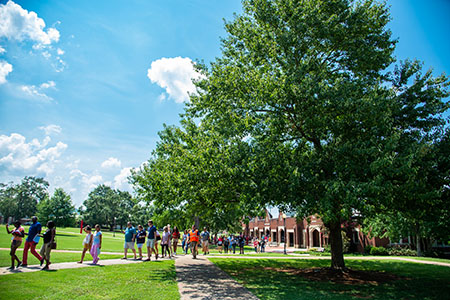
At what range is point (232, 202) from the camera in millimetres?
13781

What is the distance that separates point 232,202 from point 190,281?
14.3ft

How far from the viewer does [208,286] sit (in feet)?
31.7

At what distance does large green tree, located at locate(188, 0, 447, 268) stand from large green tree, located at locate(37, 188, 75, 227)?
4794 cm

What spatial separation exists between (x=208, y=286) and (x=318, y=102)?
7834 mm

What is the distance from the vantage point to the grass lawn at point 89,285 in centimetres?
753

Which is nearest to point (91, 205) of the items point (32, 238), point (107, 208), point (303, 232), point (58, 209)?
point (107, 208)

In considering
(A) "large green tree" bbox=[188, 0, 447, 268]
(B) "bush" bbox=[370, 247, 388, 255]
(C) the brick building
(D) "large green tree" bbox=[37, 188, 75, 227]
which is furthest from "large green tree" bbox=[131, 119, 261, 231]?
(D) "large green tree" bbox=[37, 188, 75, 227]

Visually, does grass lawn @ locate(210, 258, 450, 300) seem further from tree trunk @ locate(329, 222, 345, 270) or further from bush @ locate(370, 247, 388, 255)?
bush @ locate(370, 247, 388, 255)

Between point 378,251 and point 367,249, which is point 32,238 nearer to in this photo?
point 378,251

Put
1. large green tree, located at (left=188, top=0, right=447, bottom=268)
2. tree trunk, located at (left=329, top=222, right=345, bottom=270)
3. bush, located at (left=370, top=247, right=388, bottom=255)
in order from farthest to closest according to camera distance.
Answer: bush, located at (left=370, top=247, right=388, bottom=255) → tree trunk, located at (left=329, top=222, right=345, bottom=270) → large green tree, located at (left=188, top=0, right=447, bottom=268)

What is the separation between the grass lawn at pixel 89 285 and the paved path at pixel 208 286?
38 centimetres

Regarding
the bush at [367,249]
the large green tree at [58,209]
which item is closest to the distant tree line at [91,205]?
the large green tree at [58,209]

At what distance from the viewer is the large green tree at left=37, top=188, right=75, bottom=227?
165 feet

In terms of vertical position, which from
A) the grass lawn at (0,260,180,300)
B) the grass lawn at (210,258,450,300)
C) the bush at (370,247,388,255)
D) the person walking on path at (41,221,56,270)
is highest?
the person walking on path at (41,221,56,270)
